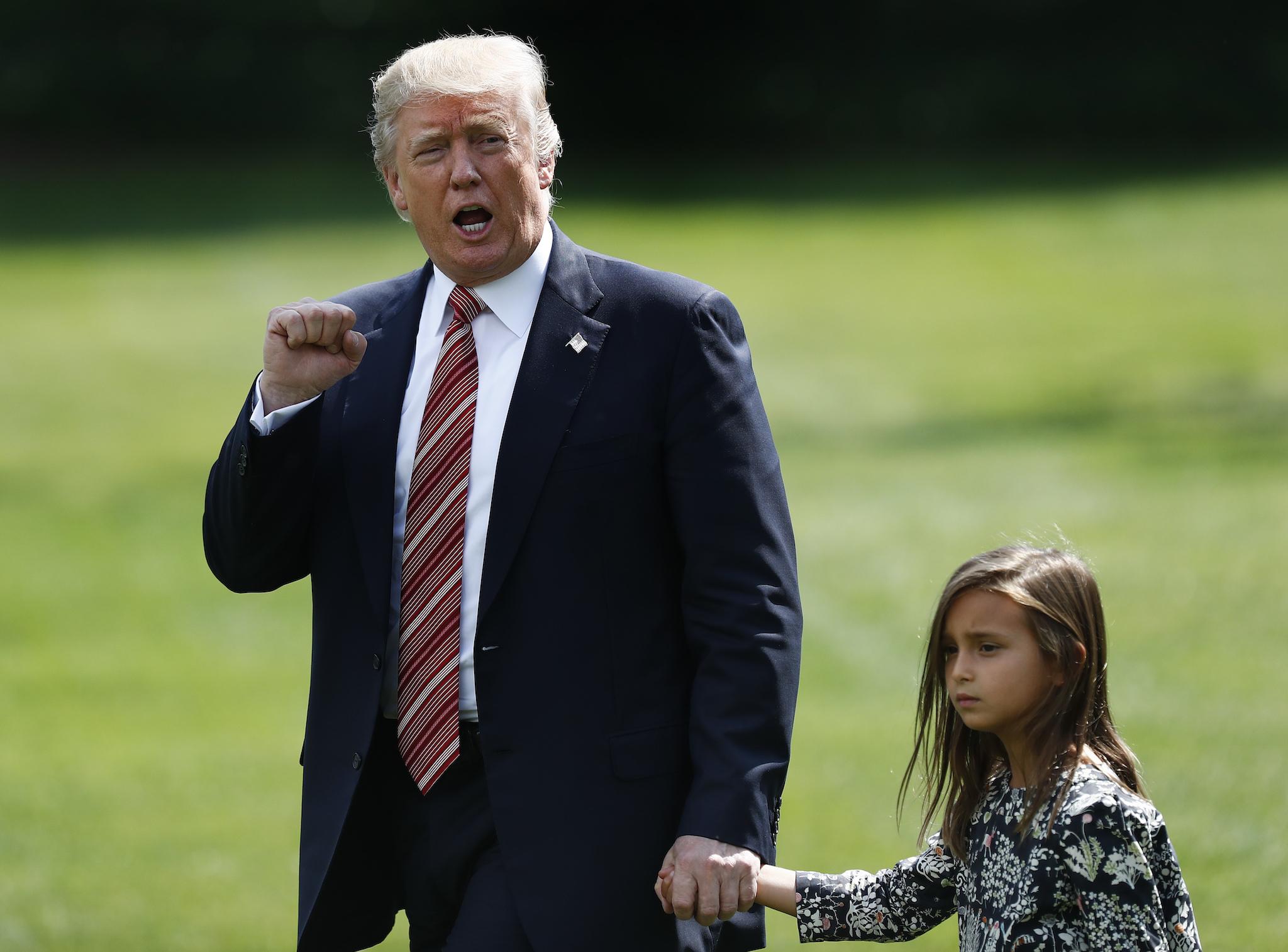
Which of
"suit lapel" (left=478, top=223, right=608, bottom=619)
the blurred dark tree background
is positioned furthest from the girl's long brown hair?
the blurred dark tree background

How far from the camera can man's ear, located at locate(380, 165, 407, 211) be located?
3373mm

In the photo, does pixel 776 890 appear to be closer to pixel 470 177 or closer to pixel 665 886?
pixel 665 886

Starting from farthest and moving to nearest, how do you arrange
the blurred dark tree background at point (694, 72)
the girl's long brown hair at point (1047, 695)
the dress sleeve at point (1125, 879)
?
the blurred dark tree background at point (694, 72), the girl's long brown hair at point (1047, 695), the dress sleeve at point (1125, 879)

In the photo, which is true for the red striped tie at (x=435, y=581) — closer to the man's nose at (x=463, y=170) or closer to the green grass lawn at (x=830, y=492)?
the man's nose at (x=463, y=170)

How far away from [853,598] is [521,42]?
8.04m

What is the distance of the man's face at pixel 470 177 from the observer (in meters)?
3.23

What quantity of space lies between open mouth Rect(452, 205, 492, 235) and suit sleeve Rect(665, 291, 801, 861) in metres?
0.40

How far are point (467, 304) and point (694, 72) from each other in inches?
1184

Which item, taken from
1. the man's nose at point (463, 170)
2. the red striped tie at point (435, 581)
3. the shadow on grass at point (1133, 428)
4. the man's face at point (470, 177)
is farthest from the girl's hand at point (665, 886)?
the shadow on grass at point (1133, 428)

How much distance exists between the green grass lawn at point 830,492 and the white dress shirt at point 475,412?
957 mm

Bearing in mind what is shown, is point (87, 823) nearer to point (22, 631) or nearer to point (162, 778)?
point (162, 778)

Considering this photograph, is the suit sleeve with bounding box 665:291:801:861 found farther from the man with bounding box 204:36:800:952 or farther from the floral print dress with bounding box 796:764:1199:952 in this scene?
the floral print dress with bounding box 796:764:1199:952

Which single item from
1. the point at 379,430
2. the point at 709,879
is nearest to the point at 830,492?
the point at 379,430

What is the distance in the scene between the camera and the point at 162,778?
8.73 meters
